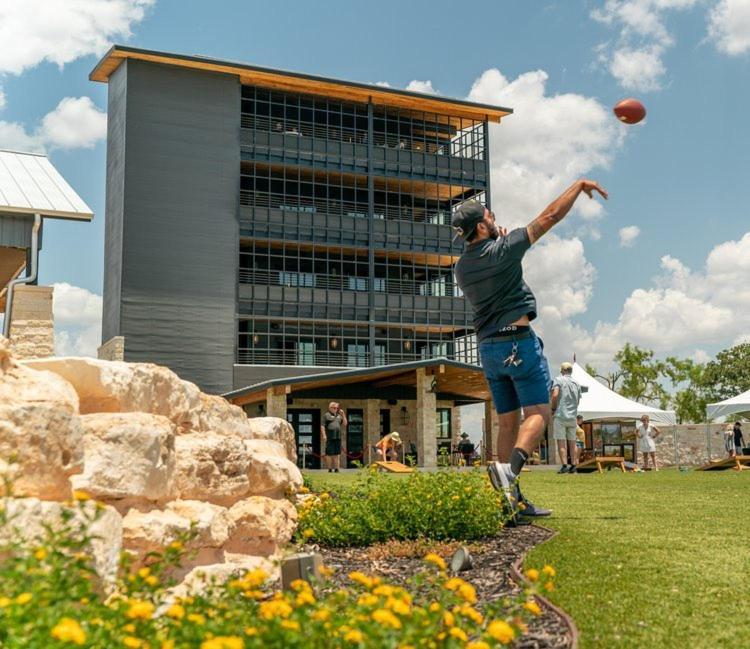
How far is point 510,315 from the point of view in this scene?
20.9 feet

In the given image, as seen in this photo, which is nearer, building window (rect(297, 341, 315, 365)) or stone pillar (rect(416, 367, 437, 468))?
stone pillar (rect(416, 367, 437, 468))

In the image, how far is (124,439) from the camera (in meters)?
4.14

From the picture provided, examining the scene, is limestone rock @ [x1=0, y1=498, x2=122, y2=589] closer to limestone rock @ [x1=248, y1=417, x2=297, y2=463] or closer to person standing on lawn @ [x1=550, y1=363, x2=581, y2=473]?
limestone rock @ [x1=248, y1=417, x2=297, y2=463]

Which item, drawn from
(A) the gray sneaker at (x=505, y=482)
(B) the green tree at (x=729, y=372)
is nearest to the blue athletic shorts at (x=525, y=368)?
(A) the gray sneaker at (x=505, y=482)

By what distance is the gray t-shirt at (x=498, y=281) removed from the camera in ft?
20.6

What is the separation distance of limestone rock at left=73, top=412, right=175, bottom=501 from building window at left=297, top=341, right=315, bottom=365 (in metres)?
39.7

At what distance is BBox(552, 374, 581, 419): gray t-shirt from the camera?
17.1 m

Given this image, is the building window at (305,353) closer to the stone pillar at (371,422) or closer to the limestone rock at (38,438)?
the stone pillar at (371,422)

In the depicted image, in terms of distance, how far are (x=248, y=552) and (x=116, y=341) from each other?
3687 centimetres

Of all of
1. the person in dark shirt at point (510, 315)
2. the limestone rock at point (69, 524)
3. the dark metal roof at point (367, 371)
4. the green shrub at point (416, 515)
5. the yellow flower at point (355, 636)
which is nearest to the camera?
the yellow flower at point (355, 636)

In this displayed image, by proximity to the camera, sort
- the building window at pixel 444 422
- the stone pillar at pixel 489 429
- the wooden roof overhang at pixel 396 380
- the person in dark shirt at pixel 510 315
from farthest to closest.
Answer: the building window at pixel 444 422 < the stone pillar at pixel 489 429 < the wooden roof overhang at pixel 396 380 < the person in dark shirt at pixel 510 315

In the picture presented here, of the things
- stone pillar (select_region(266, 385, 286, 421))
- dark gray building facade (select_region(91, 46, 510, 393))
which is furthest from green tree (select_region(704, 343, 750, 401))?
stone pillar (select_region(266, 385, 286, 421))

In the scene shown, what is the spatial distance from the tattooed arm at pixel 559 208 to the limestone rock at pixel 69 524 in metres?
3.77

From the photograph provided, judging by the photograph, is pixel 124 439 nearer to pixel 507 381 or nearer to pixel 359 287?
pixel 507 381
